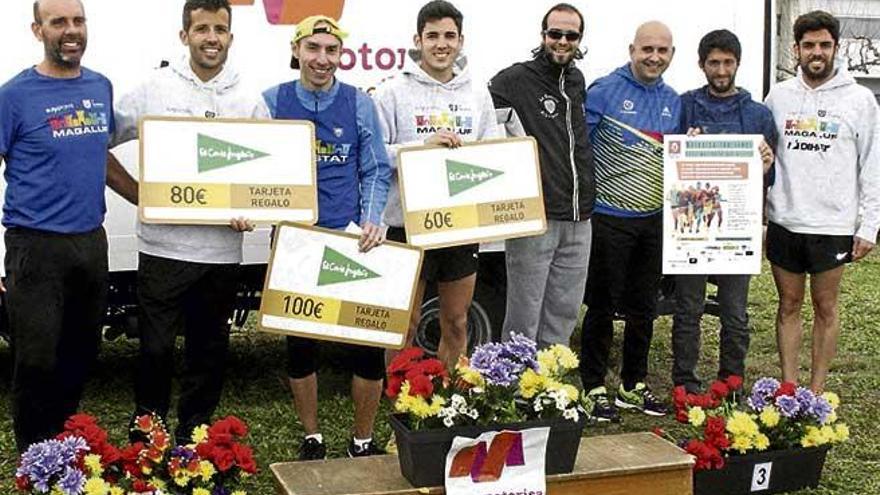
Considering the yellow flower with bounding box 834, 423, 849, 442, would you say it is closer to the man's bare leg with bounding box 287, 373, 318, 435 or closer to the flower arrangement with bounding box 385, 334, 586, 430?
the flower arrangement with bounding box 385, 334, 586, 430

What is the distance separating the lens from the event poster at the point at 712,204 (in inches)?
229

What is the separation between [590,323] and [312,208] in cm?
188

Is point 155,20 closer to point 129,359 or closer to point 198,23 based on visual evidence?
point 198,23

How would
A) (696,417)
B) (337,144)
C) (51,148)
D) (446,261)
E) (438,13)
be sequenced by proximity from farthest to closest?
(446,261)
(438,13)
(337,144)
(696,417)
(51,148)

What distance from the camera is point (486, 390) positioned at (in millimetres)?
4195

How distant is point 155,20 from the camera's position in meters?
5.89

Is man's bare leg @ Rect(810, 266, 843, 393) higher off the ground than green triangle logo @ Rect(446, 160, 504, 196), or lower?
lower

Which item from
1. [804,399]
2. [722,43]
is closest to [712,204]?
[722,43]

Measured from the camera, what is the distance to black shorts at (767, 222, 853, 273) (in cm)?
586

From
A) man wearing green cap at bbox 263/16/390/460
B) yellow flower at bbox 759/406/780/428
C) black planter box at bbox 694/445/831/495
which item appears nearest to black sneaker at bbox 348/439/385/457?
man wearing green cap at bbox 263/16/390/460

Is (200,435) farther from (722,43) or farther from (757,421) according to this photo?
(722,43)

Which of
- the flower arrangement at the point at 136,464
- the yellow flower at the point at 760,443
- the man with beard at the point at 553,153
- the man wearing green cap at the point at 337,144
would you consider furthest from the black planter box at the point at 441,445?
the man with beard at the point at 553,153

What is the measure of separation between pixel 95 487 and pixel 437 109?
7.31 ft

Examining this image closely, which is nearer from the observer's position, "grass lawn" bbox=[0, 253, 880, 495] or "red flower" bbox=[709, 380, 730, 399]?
"red flower" bbox=[709, 380, 730, 399]
